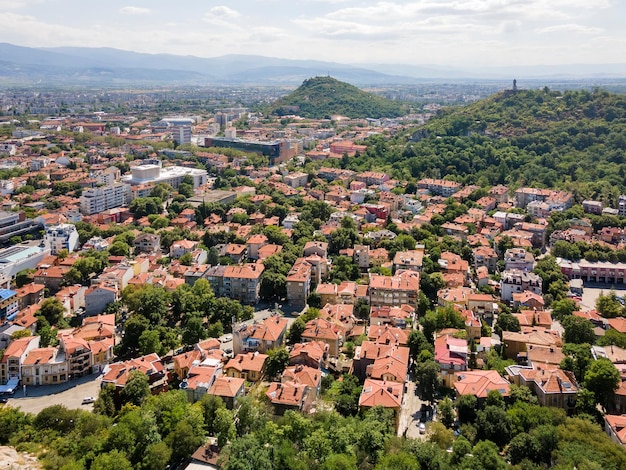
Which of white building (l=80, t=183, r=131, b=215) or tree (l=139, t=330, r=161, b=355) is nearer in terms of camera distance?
tree (l=139, t=330, r=161, b=355)

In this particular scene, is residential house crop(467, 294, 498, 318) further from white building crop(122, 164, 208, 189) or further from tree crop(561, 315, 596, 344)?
white building crop(122, 164, 208, 189)

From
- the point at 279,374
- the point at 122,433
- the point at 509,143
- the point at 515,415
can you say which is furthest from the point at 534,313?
the point at 509,143

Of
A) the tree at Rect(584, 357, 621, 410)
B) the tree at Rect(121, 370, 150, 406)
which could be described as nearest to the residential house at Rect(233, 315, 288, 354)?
the tree at Rect(121, 370, 150, 406)

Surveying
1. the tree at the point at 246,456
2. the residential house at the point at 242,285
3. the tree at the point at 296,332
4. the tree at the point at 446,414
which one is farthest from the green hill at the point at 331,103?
the tree at the point at 246,456

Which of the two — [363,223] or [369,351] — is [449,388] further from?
[363,223]

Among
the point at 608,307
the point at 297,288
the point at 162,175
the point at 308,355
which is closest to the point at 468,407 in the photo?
the point at 308,355
